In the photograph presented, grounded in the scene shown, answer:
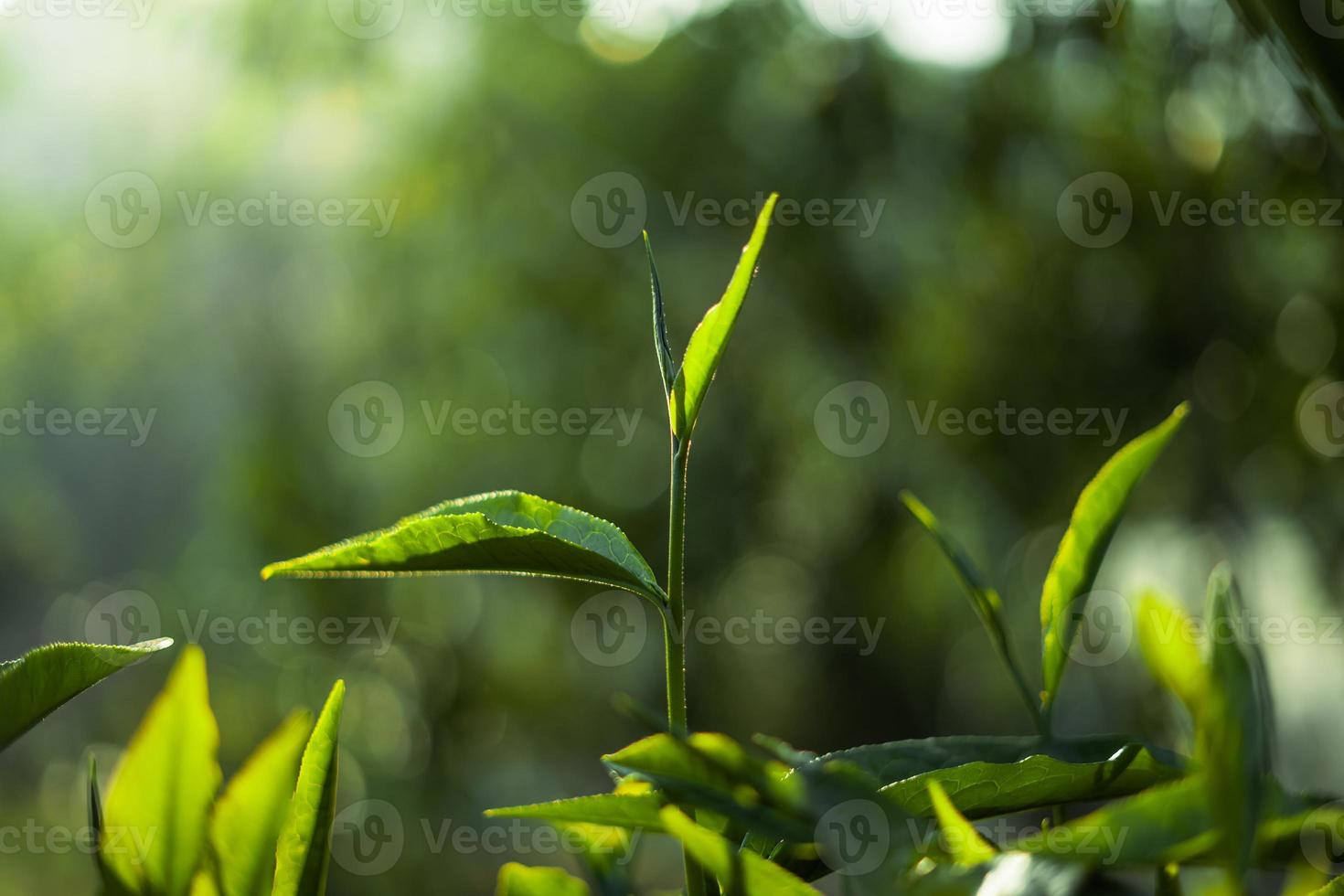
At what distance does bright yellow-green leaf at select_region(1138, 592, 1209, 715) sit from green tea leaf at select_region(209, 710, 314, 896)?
0.44 ft

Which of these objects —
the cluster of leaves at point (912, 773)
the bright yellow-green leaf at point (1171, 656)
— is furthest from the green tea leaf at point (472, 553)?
the bright yellow-green leaf at point (1171, 656)

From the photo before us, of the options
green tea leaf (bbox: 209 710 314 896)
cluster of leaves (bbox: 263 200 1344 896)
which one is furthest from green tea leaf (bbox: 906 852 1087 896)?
green tea leaf (bbox: 209 710 314 896)

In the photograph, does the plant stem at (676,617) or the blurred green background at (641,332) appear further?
A: the blurred green background at (641,332)

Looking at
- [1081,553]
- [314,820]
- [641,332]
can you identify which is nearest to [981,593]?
[1081,553]

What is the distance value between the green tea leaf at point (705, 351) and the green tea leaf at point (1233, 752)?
12cm

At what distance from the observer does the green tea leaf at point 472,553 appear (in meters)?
0.22

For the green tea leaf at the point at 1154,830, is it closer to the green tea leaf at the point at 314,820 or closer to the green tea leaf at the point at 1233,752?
the green tea leaf at the point at 1233,752

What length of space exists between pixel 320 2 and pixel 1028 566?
284cm

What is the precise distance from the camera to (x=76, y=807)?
13.0ft

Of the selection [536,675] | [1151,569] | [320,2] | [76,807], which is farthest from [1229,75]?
[76,807]

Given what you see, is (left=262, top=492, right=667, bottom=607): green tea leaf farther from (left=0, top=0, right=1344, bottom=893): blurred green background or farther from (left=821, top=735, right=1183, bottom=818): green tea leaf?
(left=0, top=0, right=1344, bottom=893): blurred green background

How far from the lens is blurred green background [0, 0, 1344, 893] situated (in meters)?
2.62

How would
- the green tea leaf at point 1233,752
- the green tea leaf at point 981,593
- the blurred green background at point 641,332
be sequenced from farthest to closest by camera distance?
1. the blurred green background at point 641,332
2. the green tea leaf at point 981,593
3. the green tea leaf at point 1233,752

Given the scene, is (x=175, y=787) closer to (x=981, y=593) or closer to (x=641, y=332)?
(x=981, y=593)
